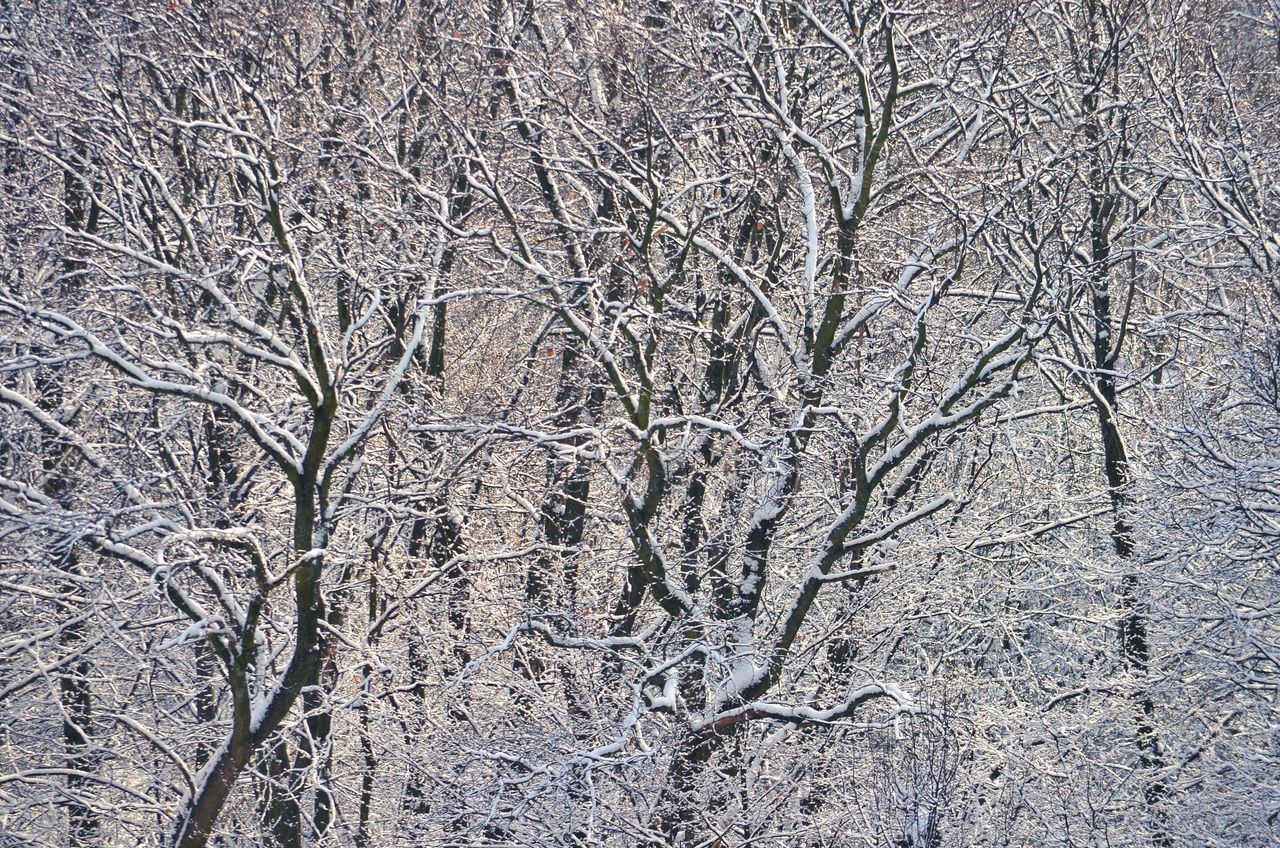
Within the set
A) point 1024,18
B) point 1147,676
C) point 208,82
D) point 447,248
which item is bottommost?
point 1147,676

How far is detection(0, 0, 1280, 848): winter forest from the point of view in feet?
33.1

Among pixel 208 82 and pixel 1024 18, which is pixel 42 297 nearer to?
pixel 208 82

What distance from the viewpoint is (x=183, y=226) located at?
10.0 meters

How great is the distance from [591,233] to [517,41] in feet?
9.61

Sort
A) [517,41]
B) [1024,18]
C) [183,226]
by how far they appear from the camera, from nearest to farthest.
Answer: [183,226] < [1024,18] < [517,41]

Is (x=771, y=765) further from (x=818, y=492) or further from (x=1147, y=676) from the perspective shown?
(x=1147, y=676)

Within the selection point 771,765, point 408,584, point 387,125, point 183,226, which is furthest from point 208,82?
point 771,765

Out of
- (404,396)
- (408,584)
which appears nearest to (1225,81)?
(404,396)

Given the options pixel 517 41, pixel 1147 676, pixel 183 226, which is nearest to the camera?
pixel 183 226

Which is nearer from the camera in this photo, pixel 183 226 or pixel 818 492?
pixel 183 226

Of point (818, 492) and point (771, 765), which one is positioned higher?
point (818, 492)

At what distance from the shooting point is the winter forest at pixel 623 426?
1008cm

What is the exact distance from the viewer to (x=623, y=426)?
34.3 ft

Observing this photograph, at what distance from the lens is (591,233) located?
10797mm
